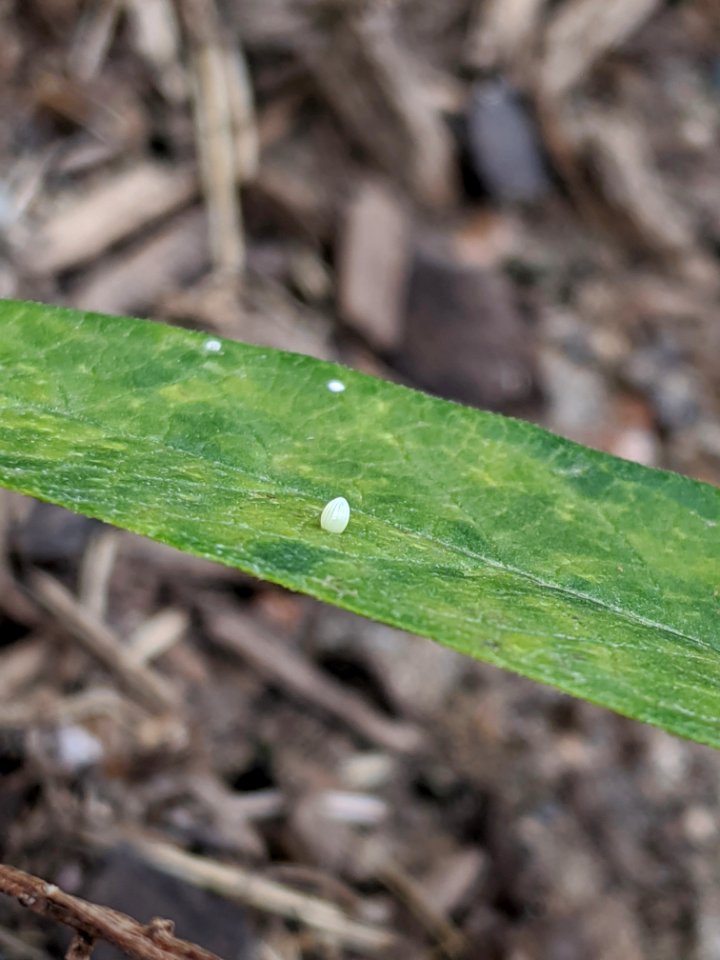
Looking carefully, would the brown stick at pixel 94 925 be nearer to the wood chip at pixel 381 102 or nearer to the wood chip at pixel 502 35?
the wood chip at pixel 381 102

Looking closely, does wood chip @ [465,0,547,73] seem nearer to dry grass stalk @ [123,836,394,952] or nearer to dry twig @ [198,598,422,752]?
dry twig @ [198,598,422,752]

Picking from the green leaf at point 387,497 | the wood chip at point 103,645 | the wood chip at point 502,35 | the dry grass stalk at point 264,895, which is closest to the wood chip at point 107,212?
the wood chip at point 103,645

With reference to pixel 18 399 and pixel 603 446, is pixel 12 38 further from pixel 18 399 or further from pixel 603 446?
pixel 18 399

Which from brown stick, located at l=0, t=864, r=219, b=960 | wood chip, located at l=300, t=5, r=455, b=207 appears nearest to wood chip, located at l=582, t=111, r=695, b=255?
wood chip, located at l=300, t=5, r=455, b=207

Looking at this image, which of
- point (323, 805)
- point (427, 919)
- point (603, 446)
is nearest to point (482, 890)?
point (427, 919)

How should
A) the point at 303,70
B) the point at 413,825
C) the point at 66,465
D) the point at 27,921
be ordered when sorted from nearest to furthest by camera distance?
the point at 66,465
the point at 27,921
the point at 413,825
the point at 303,70

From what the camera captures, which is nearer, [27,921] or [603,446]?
[27,921]
